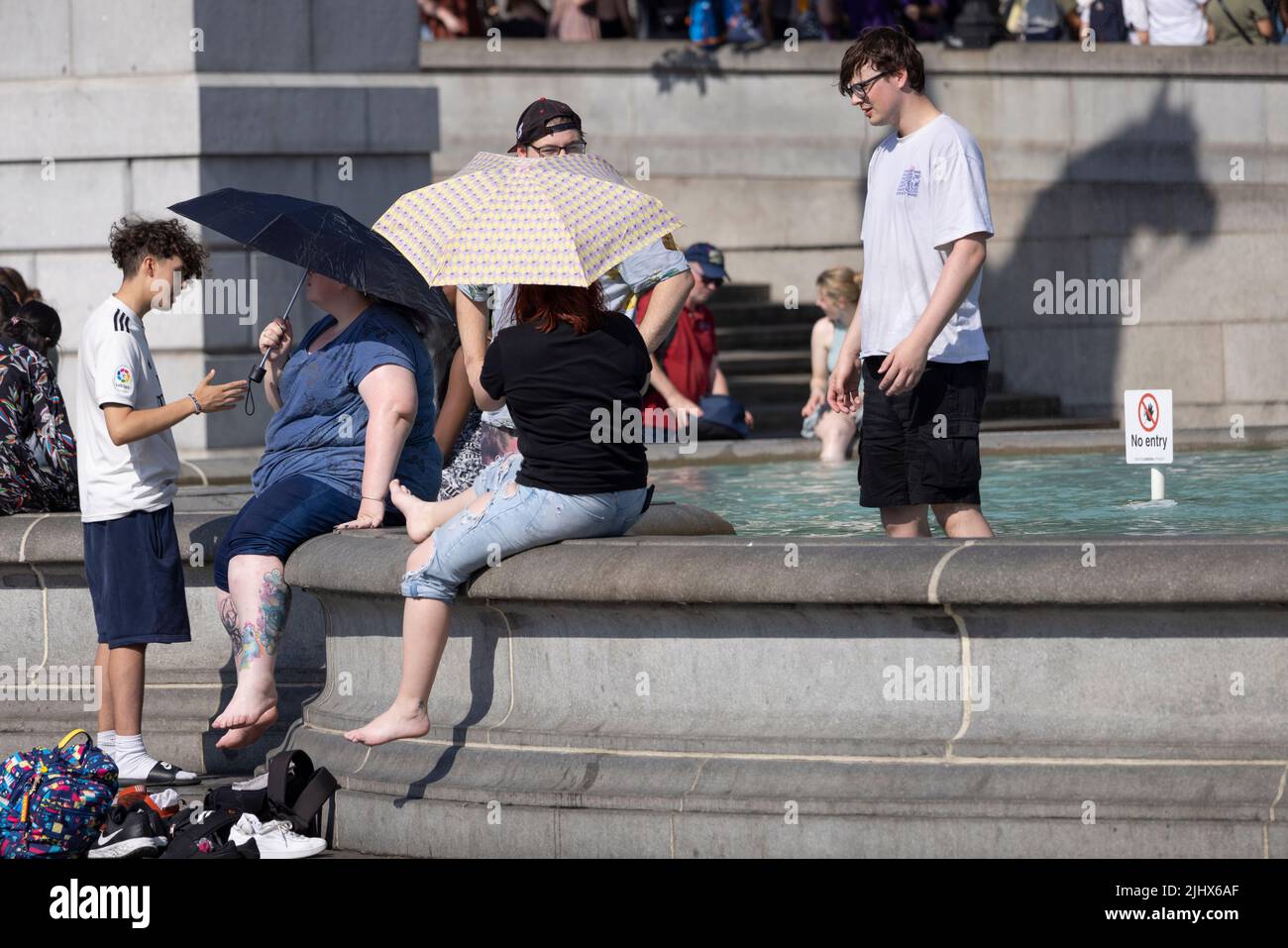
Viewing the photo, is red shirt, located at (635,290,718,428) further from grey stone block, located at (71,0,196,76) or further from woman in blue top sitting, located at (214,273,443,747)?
woman in blue top sitting, located at (214,273,443,747)

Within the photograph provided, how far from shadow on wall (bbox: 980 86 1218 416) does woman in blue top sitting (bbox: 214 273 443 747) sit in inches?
418

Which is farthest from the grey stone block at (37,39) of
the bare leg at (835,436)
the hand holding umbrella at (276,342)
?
the hand holding umbrella at (276,342)

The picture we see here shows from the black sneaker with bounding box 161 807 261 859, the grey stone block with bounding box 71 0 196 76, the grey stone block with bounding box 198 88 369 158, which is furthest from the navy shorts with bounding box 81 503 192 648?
the grey stone block with bounding box 71 0 196 76

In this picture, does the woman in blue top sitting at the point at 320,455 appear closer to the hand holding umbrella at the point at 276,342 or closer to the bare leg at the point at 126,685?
the hand holding umbrella at the point at 276,342

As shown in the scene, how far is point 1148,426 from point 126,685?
4.17m

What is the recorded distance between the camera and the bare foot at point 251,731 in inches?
273

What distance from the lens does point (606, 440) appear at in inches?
252

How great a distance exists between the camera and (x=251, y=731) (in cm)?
695

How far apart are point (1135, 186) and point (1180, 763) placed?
474 inches

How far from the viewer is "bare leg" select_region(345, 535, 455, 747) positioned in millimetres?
6395

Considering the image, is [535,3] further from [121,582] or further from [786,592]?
[786,592]

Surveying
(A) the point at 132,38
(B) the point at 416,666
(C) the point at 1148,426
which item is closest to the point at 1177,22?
(A) the point at 132,38

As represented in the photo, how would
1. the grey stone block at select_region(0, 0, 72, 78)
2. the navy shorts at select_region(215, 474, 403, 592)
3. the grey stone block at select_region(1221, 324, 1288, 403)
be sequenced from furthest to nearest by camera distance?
1. the grey stone block at select_region(1221, 324, 1288, 403)
2. the grey stone block at select_region(0, 0, 72, 78)
3. the navy shorts at select_region(215, 474, 403, 592)
